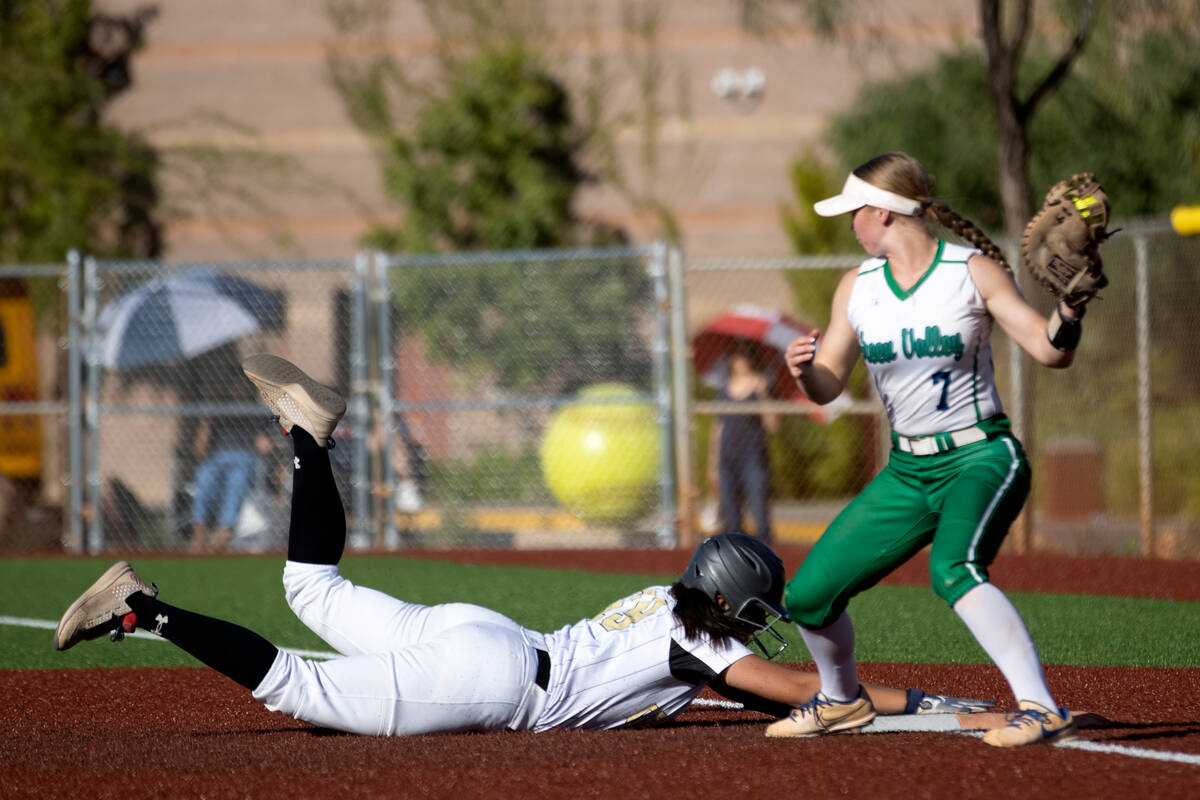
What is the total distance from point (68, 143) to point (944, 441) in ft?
71.0

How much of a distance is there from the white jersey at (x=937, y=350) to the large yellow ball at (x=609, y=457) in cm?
889

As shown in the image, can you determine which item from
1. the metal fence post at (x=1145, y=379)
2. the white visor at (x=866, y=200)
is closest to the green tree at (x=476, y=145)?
the metal fence post at (x=1145, y=379)

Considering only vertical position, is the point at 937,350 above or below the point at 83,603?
above

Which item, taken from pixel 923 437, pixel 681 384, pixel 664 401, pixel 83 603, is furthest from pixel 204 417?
pixel 923 437

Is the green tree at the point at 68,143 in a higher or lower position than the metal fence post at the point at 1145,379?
higher

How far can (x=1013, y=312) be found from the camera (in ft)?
15.8

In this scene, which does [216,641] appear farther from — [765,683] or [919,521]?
[919,521]

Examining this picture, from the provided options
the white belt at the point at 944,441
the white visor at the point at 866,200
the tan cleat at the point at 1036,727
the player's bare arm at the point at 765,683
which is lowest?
the tan cleat at the point at 1036,727

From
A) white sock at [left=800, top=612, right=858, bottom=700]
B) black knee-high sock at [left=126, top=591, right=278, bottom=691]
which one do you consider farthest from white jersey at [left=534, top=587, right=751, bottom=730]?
black knee-high sock at [left=126, top=591, right=278, bottom=691]

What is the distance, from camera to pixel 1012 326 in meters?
4.85

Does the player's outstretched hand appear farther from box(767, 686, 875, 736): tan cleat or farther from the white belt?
the white belt

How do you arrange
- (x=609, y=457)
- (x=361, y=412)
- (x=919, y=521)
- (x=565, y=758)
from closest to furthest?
(x=565, y=758) → (x=919, y=521) → (x=609, y=457) → (x=361, y=412)

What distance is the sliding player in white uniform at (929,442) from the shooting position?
15.4 ft

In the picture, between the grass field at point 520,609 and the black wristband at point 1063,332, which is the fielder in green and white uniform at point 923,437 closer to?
the black wristband at point 1063,332
